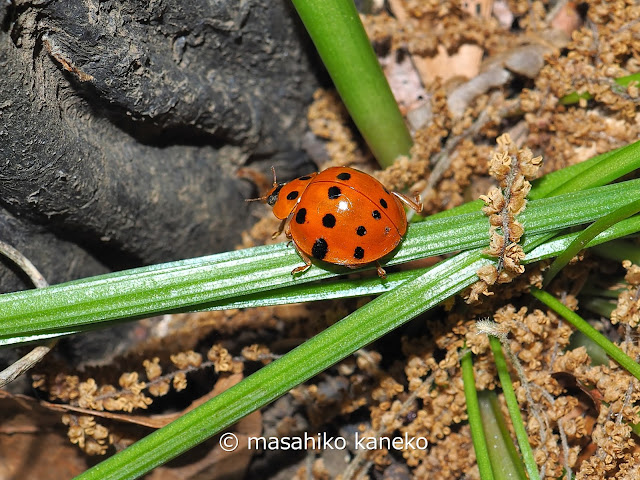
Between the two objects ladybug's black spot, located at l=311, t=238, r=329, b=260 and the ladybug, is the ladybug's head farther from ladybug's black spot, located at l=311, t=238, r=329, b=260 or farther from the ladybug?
ladybug's black spot, located at l=311, t=238, r=329, b=260

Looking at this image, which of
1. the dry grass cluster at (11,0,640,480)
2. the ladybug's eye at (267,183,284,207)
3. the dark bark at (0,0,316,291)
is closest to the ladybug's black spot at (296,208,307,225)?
the ladybug's eye at (267,183,284,207)

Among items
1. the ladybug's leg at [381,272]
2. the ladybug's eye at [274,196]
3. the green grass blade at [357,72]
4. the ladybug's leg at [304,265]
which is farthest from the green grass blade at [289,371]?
the green grass blade at [357,72]

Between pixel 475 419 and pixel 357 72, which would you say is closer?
pixel 475 419

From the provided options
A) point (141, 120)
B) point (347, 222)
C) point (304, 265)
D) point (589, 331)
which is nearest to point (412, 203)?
point (347, 222)

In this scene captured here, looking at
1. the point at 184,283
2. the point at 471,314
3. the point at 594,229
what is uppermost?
the point at 184,283

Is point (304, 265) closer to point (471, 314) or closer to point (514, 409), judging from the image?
point (471, 314)

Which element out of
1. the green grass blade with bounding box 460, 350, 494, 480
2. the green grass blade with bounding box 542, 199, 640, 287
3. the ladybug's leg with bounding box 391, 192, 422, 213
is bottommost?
the green grass blade with bounding box 460, 350, 494, 480
